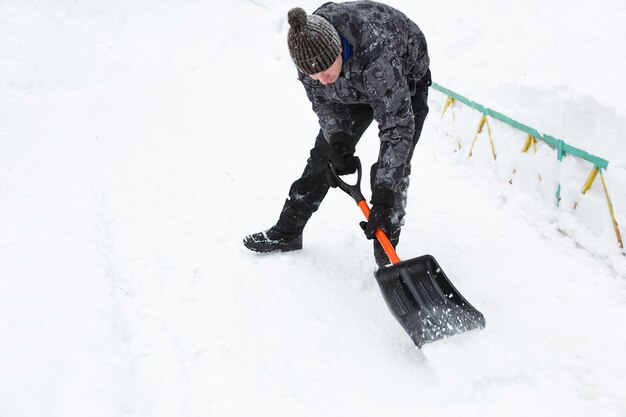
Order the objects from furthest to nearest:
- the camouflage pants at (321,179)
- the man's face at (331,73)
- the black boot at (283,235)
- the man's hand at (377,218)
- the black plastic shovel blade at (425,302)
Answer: the black boot at (283,235), the camouflage pants at (321,179), the man's hand at (377,218), the black plastic shovel blade at (425,302), the man's face at (331,73)

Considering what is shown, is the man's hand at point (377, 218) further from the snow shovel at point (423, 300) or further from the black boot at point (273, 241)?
the black boot at point (273, 241)

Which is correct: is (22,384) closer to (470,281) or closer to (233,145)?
(470,281)

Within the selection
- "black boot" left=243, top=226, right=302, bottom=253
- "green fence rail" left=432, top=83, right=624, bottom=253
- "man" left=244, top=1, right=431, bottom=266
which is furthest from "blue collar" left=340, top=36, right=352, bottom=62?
"green fence rail" left=432, top=83, right=624, bottom=253

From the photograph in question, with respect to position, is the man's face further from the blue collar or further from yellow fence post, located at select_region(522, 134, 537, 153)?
yellow fence post, located at select_region(522, 134, 537, 153)

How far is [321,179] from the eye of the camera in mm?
3137

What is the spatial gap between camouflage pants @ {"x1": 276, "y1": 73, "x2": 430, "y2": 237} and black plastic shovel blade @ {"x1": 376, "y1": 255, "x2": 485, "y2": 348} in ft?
1.15

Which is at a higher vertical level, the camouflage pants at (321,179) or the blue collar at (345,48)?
the blue collar at (345,48)

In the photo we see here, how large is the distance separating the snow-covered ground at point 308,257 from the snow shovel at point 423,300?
8cm

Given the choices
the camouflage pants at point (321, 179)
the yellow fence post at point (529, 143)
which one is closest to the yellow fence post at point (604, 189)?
the yellow fence post at point (529, 143)

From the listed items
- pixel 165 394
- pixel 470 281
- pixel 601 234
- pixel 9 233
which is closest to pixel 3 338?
pixel 165 394

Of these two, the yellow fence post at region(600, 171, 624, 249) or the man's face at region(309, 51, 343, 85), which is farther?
the yellow fence post at region(600, 171, 624, 249)

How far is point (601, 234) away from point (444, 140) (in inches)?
77.0

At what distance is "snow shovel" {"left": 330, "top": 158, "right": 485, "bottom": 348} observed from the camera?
2367 mm

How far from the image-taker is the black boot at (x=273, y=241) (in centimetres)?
331
